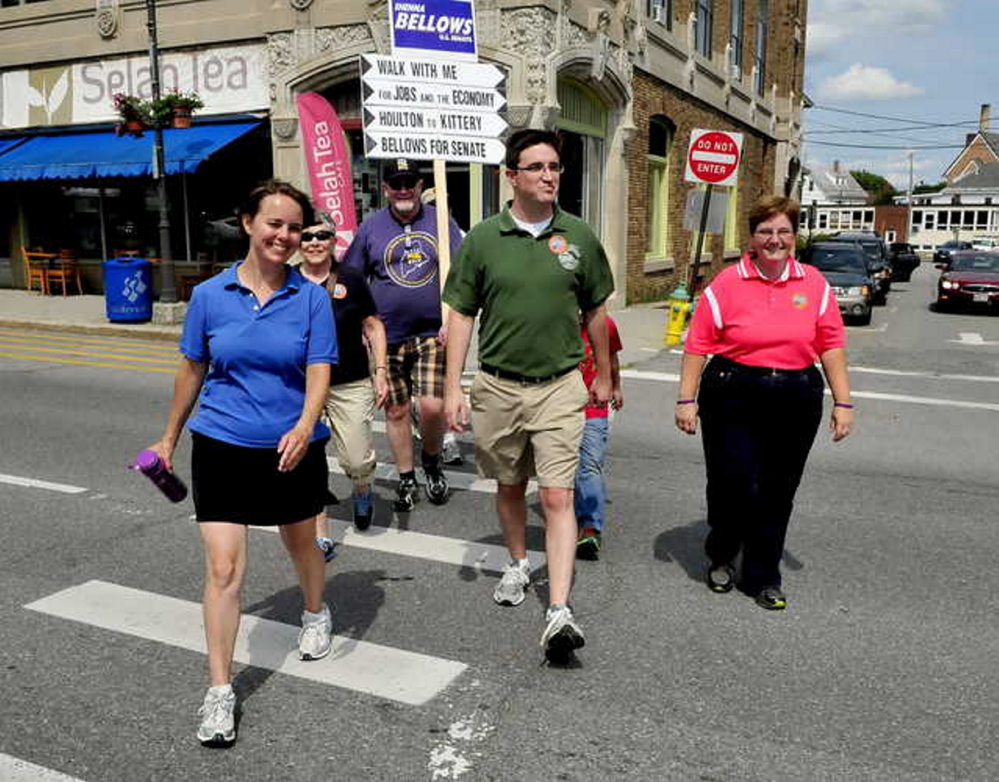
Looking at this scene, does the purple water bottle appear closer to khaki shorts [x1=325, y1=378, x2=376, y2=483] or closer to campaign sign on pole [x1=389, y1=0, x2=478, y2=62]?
khaki shorts [x1=325, y1=378, x2=376, y2=483]

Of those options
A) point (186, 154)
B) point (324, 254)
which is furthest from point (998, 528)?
point (186, 154)

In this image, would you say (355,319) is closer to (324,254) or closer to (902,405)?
(324,254)

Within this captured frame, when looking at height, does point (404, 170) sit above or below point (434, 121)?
below

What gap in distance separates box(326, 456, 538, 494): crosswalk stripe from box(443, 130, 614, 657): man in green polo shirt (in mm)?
2393

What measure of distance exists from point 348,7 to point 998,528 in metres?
14.3

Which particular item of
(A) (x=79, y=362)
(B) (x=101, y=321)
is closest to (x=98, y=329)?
(B) (x=101, y=321)

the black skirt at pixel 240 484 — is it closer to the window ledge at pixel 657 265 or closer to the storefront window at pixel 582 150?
the storefront window at pixel 582 150

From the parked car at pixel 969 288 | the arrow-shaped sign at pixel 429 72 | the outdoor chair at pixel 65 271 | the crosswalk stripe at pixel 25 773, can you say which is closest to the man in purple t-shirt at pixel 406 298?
the arrow-shaped sign at pixel 429 72

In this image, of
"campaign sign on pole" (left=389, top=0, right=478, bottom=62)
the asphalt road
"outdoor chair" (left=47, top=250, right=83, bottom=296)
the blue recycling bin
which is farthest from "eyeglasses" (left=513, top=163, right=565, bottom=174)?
"outdoor chair" (left=47, top=250, right=83, bottom=296)

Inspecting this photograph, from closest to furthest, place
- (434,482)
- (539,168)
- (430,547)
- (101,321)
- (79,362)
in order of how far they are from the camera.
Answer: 1. (539,168)
2. (430,547)
3. (434,482)
4. (79,362)
5. (101,321)

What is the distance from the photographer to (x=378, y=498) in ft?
20.7

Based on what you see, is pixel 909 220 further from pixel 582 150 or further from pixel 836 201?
pixel 582 150

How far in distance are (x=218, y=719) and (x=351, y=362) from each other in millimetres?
2351

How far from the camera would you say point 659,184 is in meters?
22.6
